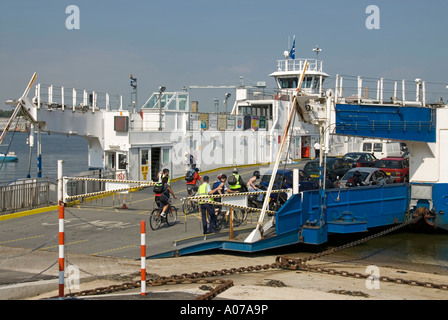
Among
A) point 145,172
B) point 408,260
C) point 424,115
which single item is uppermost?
point 424,115

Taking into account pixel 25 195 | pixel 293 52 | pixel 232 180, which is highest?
pixel 293 52

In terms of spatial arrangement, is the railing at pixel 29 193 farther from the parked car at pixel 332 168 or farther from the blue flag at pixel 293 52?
the blue flag at pixel 293 52

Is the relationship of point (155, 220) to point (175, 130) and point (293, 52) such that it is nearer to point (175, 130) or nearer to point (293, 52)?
point (175, 130)

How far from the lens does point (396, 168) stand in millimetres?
24281

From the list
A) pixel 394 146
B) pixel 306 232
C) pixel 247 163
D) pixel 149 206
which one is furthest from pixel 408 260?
pixel 394 146

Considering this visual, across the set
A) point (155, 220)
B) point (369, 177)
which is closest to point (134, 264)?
point (155, 220)

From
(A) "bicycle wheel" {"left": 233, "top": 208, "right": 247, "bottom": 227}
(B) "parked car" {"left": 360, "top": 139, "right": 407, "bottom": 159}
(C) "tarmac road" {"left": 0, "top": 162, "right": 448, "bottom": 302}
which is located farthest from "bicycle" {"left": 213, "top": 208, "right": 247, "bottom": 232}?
(B) "parked car" {"left": 360, "top": 139, "right": 407, "bottom": 159}

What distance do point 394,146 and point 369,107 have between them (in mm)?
22909

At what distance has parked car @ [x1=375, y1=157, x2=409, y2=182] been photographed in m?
23.7

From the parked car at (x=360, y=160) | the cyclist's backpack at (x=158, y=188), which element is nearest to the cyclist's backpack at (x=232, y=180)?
the cyclist's backpack at (x=158, y=188)

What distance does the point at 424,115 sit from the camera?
55.8ft

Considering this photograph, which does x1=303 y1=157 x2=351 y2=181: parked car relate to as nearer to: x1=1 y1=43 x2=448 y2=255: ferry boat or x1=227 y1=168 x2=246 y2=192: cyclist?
x1=1 y1=43 x2=448 y2=255: ferry boat

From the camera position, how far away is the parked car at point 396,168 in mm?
23656
